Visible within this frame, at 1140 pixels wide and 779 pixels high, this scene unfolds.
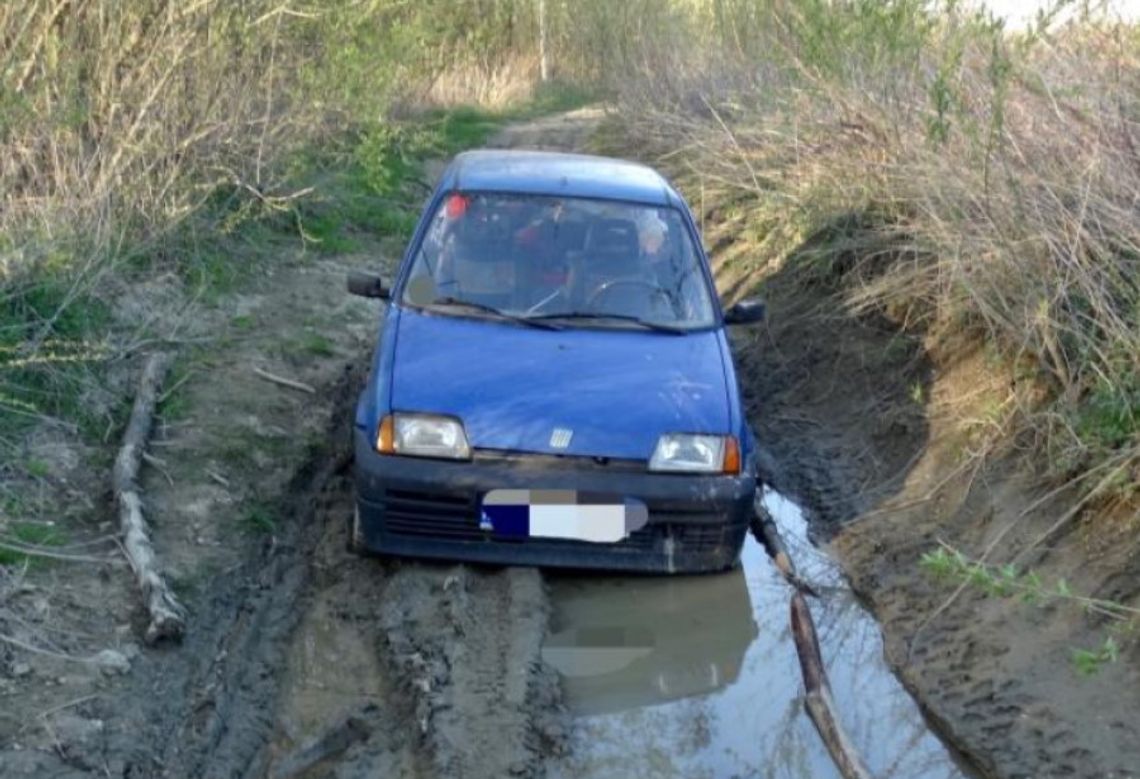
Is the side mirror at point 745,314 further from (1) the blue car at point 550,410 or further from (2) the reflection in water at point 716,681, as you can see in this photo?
(2) the reflection in water at point 716,681

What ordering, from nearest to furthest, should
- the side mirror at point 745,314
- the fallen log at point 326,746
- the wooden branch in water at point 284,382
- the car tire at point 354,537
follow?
the fallen log at point 326,746
the car tire at point 354,537
the side mirror at point 745,314
the wooden branch in water at point 284,382

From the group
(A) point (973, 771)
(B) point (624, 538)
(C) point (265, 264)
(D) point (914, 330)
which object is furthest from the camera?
(C) point (265, 264)

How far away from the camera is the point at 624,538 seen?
5.93 metres

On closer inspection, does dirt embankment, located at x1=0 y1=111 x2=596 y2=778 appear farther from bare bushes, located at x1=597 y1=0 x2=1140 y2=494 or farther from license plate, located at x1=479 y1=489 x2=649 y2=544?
bare bushes, located at x1=597 y1=0 x2=1140 y2=494

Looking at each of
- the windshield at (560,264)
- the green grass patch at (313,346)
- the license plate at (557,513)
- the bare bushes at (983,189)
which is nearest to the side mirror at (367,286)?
the windshield at (560,264)

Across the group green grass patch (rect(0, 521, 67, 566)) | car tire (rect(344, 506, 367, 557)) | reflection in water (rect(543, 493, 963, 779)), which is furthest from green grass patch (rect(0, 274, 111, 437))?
reflection in water (rect(543, 493, 963, 779))

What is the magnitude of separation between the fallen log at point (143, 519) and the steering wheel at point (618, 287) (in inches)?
91.4

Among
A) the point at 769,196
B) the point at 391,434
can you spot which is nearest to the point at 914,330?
the point at 769,196

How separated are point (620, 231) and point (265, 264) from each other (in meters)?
4.77

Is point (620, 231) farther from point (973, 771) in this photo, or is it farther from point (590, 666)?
point (973, 771)

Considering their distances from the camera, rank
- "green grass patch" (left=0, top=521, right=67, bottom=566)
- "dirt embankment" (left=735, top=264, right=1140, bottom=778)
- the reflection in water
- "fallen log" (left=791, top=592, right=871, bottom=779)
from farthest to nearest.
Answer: "green grass patch" (left=0, top=521, right=67, bottom=566) → "dirt embankment" (left=735, top=264, right=1140, bottom=778) → the reflection in water → "fallen log" (left=791, top=592, right=871, bottom=779)

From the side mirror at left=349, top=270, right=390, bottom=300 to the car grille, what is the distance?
1459mm

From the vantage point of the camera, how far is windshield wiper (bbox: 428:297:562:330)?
21.7 feet

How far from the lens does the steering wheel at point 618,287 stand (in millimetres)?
6809
